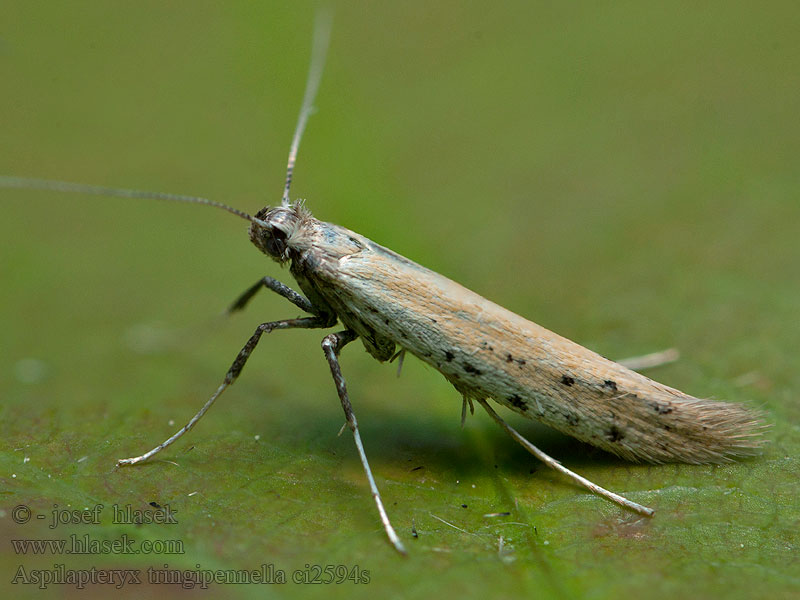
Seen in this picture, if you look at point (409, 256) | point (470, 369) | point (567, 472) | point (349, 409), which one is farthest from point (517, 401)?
point (409, 256)

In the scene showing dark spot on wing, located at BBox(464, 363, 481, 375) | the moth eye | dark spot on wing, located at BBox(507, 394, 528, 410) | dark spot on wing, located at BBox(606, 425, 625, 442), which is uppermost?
the moth eye

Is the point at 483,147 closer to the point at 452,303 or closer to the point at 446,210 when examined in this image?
the point at 446,210

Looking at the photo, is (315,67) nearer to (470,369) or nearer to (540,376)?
(470,369)

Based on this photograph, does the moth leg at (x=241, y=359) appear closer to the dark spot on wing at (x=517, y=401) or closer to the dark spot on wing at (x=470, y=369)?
the dark spot on wing at (x=470, y=369)

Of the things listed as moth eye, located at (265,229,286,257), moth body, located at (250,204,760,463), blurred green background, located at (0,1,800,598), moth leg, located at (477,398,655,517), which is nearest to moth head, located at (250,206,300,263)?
moth eye, located at (265,229,286,257)

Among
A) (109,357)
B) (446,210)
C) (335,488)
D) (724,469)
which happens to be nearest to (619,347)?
(724,469)

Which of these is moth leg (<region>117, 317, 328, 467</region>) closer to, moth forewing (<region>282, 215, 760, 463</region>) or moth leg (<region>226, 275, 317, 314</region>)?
moth leg (<region>226, 275, 317, 314</region>)

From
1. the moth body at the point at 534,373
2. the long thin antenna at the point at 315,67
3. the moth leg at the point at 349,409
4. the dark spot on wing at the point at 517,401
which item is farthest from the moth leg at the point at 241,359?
the dark spot on wing at the point at 517,401
